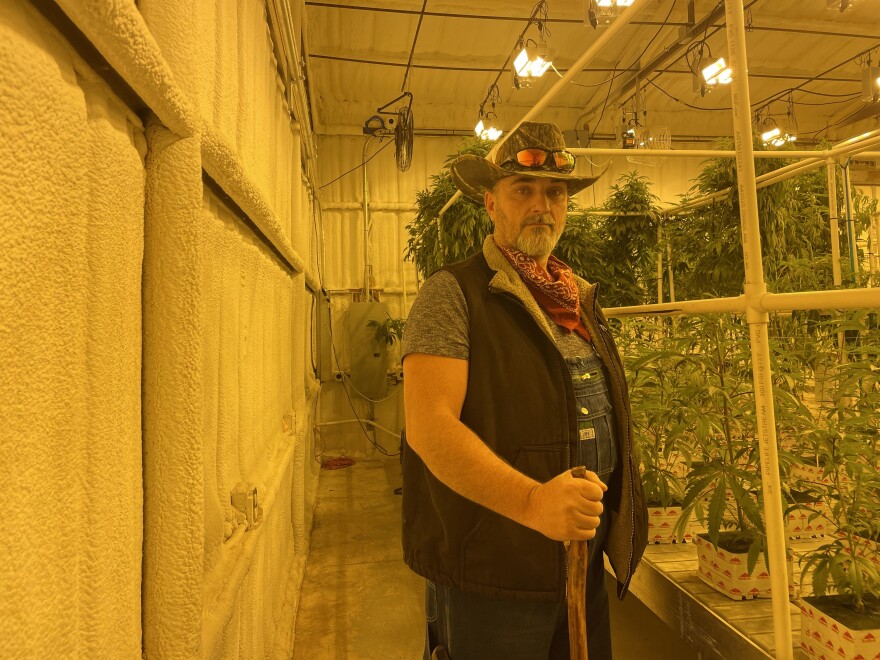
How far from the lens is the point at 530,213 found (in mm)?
1468

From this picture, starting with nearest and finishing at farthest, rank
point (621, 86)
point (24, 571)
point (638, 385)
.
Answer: point (24, 571) → point (638, 385) → point (621, 86)

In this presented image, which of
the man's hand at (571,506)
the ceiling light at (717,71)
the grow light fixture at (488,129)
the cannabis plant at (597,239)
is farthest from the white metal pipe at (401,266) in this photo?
the man's hand at (571,506)

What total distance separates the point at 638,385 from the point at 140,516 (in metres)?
2.12

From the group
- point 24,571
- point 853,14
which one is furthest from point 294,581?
point 853,14

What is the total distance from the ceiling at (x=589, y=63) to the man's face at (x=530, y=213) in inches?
128

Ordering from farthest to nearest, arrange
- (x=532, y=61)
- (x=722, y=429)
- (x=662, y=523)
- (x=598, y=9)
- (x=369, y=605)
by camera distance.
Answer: (x=532, y=61) → (x=598, y=9) → (x=369, y=605) → (x=662, y=523) → (x=722, y=429)

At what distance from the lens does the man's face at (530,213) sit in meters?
1.43

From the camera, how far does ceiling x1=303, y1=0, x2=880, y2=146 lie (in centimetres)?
508

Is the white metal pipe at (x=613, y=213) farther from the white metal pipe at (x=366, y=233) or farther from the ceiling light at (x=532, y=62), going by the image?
the white metal pipe at (x=366, y=233)

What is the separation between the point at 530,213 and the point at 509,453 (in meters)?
0.64

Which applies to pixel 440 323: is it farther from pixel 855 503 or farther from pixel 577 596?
Result: pixel 855 503

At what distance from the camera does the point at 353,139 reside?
7008mm

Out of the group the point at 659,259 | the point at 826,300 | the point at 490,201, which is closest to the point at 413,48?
the point at 659,259

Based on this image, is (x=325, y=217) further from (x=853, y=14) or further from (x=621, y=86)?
(x=853, y=14)
